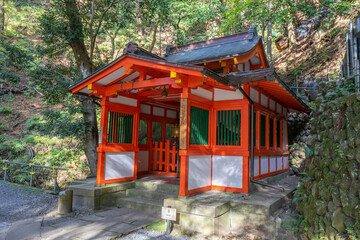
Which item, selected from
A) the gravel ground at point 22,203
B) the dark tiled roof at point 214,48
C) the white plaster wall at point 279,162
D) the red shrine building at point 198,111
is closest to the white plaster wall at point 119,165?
the red shrine building at point 198,111

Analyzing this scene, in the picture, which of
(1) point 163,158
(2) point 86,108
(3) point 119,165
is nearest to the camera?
(3) point 119,165

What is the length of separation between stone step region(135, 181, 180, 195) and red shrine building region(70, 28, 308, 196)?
51 centimetres

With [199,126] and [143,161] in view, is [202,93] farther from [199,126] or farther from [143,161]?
[143,161]

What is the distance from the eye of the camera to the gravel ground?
5.88 meters

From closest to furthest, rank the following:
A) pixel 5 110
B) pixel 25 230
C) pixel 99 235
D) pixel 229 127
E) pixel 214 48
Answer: pixel 99 235, pixel 25 230, pixel 229 127, pixel 214 48, pixel 5 110

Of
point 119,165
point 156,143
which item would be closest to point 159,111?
point 156,143

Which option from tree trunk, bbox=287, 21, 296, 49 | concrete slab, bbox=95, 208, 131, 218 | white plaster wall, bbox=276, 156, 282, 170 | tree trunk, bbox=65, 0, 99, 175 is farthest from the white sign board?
tree trunk, bbox=287, 21, 296, 49

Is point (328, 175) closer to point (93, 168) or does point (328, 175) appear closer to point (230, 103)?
point (230, 103)

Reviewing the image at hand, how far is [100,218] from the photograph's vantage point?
5.35 meters

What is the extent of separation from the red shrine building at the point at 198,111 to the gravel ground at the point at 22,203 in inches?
71.4

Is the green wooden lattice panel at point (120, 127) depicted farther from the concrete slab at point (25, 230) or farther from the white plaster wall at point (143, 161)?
A: the concrete slab at point (25, 230)

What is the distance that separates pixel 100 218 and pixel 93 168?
357 centimetres

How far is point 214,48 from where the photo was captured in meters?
7.25

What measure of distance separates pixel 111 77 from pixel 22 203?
451 centimetres
